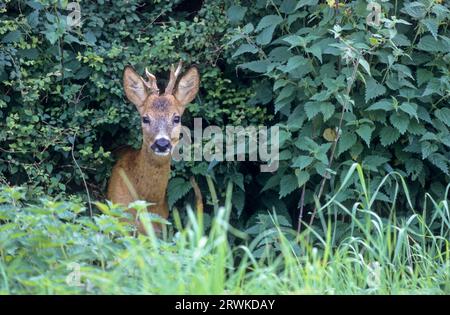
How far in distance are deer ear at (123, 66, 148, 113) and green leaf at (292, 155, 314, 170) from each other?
1.29 metres

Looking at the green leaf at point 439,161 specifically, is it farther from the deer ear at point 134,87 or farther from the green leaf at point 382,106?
the deer ear at point 134,87

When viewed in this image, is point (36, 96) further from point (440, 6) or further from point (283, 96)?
point (440, 6)

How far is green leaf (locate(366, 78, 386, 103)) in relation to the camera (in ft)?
22.1

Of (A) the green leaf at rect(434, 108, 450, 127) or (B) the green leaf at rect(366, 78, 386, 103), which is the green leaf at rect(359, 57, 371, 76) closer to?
(B) the green leaf at rect(366, 78, 386, 103)

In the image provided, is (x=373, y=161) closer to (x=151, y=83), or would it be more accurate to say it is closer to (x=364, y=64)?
(x=364, y=64)

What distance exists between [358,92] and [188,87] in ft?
4.12

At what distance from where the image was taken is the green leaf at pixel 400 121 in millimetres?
6750

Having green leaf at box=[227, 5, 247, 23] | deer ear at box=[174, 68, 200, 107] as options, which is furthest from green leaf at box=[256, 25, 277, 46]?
deer ear at box=[174, 68, 200, 107]

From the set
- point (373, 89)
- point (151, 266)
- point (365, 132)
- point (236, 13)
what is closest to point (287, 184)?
point (365, 132)

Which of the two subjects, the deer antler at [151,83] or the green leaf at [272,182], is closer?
the deer antler at [151,83]

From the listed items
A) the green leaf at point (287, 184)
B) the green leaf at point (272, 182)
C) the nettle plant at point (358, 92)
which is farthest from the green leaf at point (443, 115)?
the green leaf at point (272, 182)

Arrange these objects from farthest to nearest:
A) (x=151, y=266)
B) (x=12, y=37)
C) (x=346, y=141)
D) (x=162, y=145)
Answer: (x=12, y=37), (x=162, y=145), (x=346, y=141), (x=151, y=266)

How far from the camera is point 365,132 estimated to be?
674 centimetres
